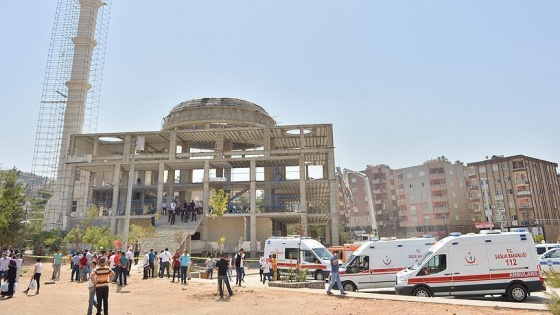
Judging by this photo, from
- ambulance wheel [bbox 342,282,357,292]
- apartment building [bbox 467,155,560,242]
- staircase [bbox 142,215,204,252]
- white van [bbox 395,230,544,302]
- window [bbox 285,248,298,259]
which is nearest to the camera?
white van [bbox 395,230,544,302]

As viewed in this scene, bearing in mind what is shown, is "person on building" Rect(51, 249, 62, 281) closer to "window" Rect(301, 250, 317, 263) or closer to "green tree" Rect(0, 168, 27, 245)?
"green tree" Rect(0, 168, 27, 245)

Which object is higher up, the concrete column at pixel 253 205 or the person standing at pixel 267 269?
the concrete column at pixel 253 205

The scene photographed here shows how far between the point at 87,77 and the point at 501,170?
205 ft

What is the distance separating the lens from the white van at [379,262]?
14641mm

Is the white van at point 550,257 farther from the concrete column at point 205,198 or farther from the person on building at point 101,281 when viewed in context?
the concrete column at point 205,198

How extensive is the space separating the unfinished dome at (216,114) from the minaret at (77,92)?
502 inches

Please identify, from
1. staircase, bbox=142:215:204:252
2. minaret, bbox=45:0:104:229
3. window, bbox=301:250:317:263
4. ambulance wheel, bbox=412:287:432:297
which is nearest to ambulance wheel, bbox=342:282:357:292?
ambulance wheel, bbox=412:287:432:297

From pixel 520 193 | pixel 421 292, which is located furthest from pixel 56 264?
pixel 520 193

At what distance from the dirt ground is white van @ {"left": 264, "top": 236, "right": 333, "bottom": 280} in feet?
18.5

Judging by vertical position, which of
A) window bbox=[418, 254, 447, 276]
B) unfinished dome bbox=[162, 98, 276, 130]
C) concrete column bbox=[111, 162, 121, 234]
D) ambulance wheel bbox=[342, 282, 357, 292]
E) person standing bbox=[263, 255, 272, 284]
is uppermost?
unfinished dome bbox=[162, 98, 276, 130]

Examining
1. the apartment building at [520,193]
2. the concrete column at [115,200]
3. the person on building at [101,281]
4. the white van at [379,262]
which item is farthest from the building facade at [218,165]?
the apartment building at [520,193]

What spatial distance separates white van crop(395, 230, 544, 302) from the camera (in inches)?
458

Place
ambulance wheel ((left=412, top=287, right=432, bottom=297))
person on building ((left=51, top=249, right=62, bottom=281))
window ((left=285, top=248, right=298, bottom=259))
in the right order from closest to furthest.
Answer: ambulance wheel ((left=412, top=287, right=432, bottom=297)) → person on building ((left=51, top=249, right=62, bottom=281)) → window ((left=285, top=248, right=298, bottom=259))

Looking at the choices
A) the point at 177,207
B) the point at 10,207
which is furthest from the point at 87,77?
the point at 10,207
